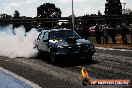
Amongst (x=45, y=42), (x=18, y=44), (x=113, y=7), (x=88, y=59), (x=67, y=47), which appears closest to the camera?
(x=67, y=47)

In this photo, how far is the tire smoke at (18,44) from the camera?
18.2 m

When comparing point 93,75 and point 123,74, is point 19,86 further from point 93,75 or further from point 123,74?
point 123,74

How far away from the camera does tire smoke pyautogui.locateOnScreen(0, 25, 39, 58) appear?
18172mm

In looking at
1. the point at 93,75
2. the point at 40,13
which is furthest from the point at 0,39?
the point at 40,13

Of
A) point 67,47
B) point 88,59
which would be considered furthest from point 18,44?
point 67,47

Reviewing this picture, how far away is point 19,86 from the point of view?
8172mm

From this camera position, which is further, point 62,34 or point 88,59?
point 62,34

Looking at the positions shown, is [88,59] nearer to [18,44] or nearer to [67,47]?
[67,47]

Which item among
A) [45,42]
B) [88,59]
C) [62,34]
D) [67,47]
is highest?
[62,34]

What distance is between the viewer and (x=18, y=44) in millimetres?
19641

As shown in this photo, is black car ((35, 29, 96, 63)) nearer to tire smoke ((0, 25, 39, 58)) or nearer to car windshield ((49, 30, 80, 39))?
car windshield ((49, 30, 80, 39))

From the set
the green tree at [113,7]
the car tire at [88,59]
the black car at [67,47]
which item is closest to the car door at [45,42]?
the black car at [67,47]

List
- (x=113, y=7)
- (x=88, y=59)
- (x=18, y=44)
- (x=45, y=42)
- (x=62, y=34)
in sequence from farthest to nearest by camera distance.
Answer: (x=113, y=7) < (x=18, y=44) < (x=45, y=42) < (x=62, y=34) < (x=88, y=59)

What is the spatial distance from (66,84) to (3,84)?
175 cm
